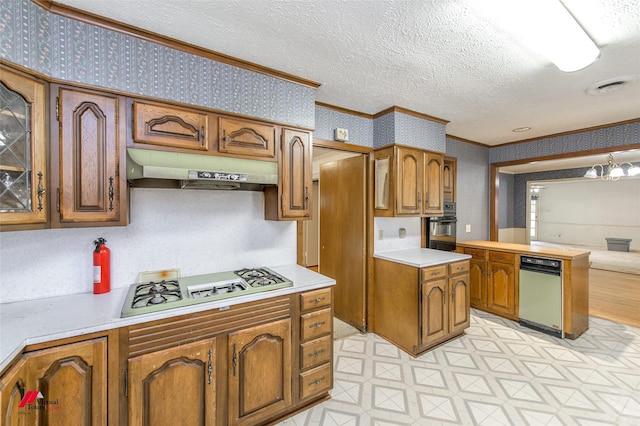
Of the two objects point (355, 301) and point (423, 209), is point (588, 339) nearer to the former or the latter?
point (423, 209)

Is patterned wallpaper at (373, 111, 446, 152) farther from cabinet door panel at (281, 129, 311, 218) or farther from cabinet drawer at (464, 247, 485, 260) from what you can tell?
cabinet drawer at (464, 247, 485, 260)

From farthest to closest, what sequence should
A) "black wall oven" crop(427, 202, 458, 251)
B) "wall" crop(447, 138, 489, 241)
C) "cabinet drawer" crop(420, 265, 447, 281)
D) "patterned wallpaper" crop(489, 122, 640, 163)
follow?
"wall" crop(447, 138, 489, 241) → "black wall oven" crop(427, 202, 458, 251) → "patterned wallpaper" crop(489, 122, 640, 163) → "cabinet drawer" crop(420, 265, 447, 281)

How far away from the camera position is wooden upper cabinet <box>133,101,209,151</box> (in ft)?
5.39

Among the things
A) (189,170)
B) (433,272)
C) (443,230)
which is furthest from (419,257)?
(189,170)

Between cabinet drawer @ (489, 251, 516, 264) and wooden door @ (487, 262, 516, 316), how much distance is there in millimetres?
51

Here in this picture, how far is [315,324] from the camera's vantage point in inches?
76.6

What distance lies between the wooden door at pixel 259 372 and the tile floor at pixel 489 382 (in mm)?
256

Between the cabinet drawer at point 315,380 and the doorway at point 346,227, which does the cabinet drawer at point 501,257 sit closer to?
the doorway at point 346,227

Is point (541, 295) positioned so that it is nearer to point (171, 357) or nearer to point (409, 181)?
point (409, 181)

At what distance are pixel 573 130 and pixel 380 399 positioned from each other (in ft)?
13.5

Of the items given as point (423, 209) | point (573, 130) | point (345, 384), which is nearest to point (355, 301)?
point (345, 384)

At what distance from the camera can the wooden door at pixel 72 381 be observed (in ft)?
3.88

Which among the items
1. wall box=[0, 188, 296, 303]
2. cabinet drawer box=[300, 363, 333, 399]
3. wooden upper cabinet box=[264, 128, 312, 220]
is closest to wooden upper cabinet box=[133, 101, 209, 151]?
wall box=[0, 188, 296, 303]

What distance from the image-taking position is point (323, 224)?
3871 millimetres
